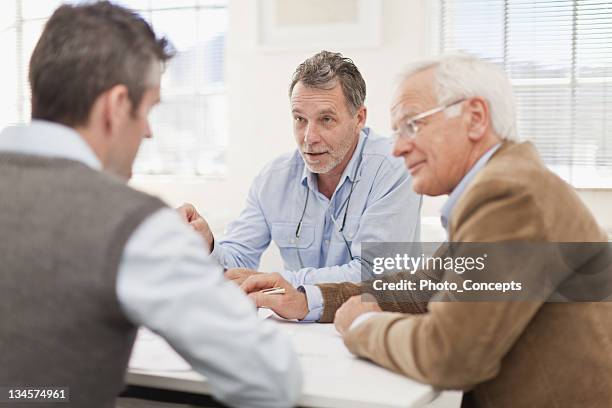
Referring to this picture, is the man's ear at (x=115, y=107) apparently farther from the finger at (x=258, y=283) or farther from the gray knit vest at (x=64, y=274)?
the finger at (x=258, y=283)

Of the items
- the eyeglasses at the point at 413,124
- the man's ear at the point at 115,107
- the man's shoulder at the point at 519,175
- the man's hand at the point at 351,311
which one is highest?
the man's ear at the point at 115,107

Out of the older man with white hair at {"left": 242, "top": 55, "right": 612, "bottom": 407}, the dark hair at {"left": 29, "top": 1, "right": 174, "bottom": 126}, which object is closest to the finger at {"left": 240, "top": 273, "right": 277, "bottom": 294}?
the older man with white hair at {"left": 242, "top": 55, "right": 612, "bottom": 407}

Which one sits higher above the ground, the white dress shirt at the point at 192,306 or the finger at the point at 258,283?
the white dress shirt at the point at 192,306

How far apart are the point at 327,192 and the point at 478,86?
3.74 ft

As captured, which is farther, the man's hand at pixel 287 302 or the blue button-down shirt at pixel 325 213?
the blue button-down shirt at pixel 325 213

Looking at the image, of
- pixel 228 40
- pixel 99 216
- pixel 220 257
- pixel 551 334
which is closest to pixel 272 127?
pixel 228 40

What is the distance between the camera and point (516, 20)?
3562mm

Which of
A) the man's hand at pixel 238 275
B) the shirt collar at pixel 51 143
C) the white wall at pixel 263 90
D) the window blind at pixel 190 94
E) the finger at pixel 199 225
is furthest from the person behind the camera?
the window blind at pixel 190 94

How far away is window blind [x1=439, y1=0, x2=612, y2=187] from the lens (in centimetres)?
347

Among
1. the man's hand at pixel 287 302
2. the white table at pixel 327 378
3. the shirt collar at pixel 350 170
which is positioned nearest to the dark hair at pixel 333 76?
the shirt collar at pixel 350 170

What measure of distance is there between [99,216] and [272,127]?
3.04 meters

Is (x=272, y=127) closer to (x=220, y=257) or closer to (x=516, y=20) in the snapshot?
(x=516, y=20)

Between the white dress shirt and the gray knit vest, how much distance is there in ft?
0.09

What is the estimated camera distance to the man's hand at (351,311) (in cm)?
160
